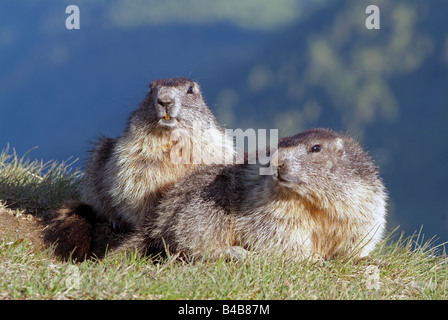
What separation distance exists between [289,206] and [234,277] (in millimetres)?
948

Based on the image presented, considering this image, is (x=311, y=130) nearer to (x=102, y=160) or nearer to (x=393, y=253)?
(x=393, y=253)

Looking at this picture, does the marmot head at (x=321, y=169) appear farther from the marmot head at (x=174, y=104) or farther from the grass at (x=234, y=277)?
the marmot head at (x=174, y=104)

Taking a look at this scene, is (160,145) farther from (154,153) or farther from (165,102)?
(165,102)

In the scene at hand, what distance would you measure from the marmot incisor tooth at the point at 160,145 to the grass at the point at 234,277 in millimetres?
845

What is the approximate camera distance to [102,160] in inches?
282

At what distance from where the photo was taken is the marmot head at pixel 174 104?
5965 millimetres

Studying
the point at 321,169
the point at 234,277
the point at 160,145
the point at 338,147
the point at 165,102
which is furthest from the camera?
the point at 160,145

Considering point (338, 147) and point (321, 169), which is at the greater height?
point (338, 147)

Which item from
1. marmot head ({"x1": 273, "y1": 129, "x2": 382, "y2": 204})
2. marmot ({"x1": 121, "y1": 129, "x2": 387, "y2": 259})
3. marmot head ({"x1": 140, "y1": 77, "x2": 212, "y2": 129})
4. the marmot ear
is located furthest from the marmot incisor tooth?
the marmot ear

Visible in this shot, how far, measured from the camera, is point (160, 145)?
241 inches

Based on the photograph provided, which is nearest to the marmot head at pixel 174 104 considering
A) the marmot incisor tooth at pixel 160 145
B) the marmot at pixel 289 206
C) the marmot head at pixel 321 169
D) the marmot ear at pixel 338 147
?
the marmot incisor tooth at pixel 160 145

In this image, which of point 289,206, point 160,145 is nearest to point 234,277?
point 289,206

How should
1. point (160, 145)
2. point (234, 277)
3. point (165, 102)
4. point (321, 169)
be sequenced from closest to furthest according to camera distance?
point (234, 277) < point (321, 169) < point (165, 102) < point (160, 145)

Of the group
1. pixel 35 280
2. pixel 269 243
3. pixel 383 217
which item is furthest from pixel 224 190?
pixel 35 280
